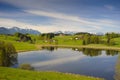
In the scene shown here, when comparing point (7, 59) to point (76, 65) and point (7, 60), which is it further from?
point (76, 65)

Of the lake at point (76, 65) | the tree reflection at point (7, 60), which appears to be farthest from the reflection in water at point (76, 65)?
the tree reflection at point (7, 60)

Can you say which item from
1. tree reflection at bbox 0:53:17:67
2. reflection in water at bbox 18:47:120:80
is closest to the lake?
reflection in water at bbox 18:47:120:80

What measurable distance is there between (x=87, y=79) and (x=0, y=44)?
125 ft

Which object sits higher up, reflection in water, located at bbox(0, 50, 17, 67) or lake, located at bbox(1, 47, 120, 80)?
reflection in water, located at bbox(0, 50, 17, 67)

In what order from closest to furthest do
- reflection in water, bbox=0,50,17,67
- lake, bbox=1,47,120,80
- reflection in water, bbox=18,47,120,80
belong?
reflection in water, bbox=0,50,17,67
lake, bbox=1,47,120,80
reflection in water, bbox=18,47,120,80

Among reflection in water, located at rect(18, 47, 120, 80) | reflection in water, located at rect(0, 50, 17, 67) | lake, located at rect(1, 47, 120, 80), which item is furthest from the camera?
reflection in water, located at rect(18, 47, 120, 80)

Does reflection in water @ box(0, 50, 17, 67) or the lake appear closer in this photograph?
reflection in water @ box(0, 50, 17, 67)

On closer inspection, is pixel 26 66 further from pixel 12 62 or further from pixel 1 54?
pixel 12 62

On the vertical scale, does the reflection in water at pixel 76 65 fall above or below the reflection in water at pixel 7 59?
below

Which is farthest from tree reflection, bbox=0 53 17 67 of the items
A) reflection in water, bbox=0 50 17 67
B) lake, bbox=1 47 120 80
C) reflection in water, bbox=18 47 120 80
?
reflection in water, bbox=18 47 120 80

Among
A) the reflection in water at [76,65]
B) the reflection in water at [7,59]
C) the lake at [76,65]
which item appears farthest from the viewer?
the reflection in water at [76,65]

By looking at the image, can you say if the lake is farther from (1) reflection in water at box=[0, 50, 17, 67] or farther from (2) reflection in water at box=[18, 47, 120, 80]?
(1) reflection in water at box=[0, 50, 17, 67]

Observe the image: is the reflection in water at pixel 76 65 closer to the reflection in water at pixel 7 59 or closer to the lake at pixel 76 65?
the lake at pixel 76 65

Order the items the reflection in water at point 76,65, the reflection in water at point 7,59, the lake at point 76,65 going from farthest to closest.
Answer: the reflection in water at point 76,65, the lake at point 76,65, the reflection in water at point 7,59
